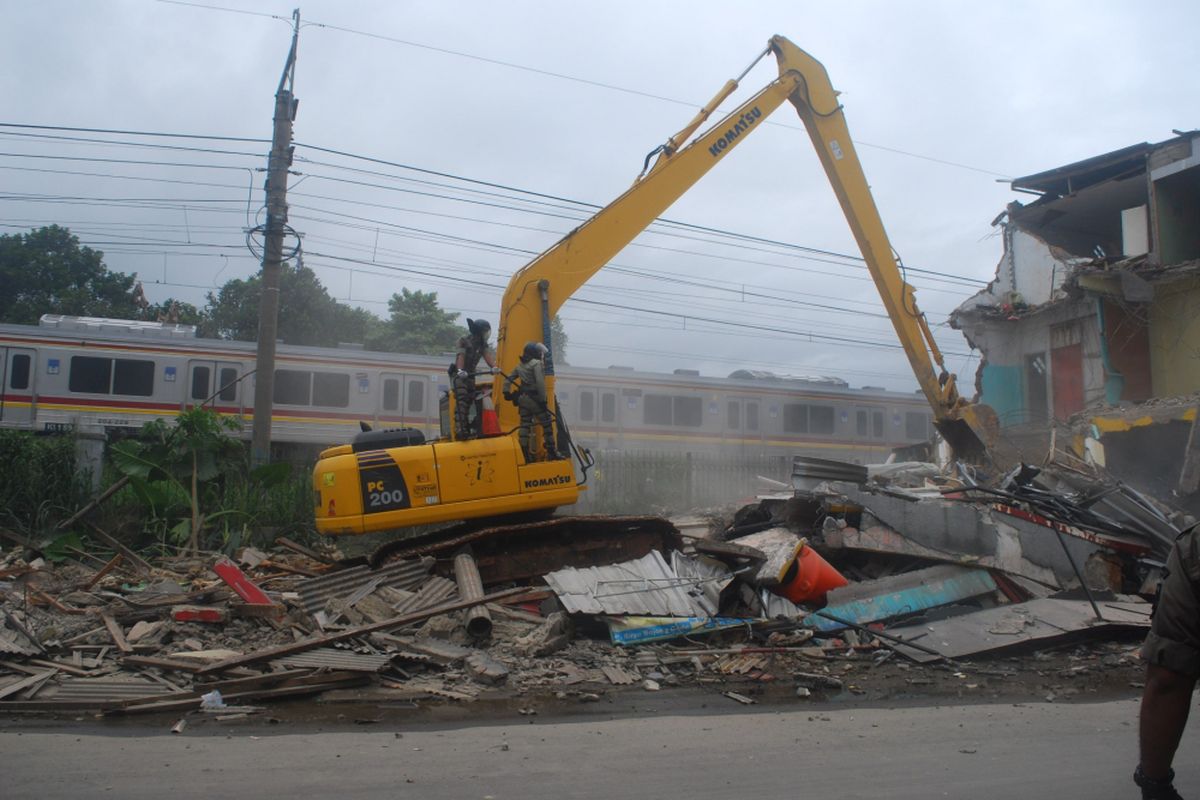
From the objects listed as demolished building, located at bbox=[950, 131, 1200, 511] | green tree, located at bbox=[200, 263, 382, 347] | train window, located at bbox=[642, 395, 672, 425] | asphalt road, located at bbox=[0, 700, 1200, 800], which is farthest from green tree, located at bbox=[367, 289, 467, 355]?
asphalt road, located at bbox=[0, 700, 1200, 800]

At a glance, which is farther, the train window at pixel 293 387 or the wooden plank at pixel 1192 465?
the train window at pixel 293 387

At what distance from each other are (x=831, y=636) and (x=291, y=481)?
872cm

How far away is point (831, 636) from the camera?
815 cm

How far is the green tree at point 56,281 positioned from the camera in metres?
36.8

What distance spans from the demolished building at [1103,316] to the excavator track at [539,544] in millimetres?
7897

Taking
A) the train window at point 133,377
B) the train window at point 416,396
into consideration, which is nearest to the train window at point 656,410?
the train window at point 416,396

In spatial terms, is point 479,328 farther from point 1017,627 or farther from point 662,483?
point 662,483

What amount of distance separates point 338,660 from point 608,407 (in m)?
15.5

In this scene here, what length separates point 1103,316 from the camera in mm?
17703

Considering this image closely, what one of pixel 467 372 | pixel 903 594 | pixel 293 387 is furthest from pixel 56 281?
pixel 903 594

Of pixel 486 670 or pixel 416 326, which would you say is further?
pixel 416 326

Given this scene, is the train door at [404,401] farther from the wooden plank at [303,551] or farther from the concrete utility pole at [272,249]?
the wooden plank at [303,551]

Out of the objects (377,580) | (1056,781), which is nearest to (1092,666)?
(1056,781)

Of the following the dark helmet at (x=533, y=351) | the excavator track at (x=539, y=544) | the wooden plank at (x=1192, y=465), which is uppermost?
the dark helmet at (x=533, y=351)
